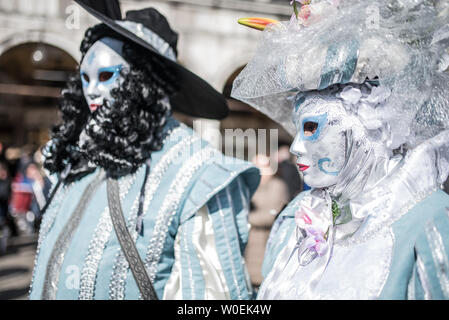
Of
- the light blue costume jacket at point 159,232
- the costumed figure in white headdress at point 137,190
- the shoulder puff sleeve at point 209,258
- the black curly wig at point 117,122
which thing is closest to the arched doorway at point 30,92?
A: the black curly wig at point 117,122

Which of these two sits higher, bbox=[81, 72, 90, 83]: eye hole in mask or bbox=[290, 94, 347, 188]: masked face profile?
bbox=[81, 72, 90, 83]: eye hole in mask

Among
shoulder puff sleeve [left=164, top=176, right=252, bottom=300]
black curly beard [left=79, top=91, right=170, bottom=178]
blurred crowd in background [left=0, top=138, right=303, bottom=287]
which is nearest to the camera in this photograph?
shoulder puff sleeve [left=164, top=176, right=252, bottom=300]

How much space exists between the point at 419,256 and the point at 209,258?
2.79ft

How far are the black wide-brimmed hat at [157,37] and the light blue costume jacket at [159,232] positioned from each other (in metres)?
0.37

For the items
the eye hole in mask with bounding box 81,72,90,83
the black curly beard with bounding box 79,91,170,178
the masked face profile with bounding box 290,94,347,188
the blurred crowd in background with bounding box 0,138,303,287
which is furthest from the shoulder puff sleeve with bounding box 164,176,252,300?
the blurred crowd in background with bounding box 0,138,303,287

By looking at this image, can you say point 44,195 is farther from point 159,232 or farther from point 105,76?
point 159,232

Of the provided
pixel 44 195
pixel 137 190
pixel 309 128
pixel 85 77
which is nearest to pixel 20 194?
pixel 44 195

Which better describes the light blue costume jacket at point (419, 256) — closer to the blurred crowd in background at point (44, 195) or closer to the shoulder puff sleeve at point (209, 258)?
Result: the shoulder puff sleeve at point (209, 258)

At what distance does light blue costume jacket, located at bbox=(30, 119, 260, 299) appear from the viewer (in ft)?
5.46

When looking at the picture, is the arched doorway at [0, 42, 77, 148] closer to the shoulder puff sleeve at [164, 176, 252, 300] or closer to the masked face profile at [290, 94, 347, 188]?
the shoulder puff sleeve at [164, 176, 252, 300]

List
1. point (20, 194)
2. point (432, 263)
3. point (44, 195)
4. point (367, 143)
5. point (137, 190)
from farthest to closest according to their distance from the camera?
point (20, 194) → point (44, 195) → point (137, 190) → point (367, 143) → point (432, 263)

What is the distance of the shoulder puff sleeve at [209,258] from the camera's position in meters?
1.65

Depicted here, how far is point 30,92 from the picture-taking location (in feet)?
34.5

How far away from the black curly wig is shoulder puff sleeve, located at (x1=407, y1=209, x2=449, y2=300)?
1.17m
